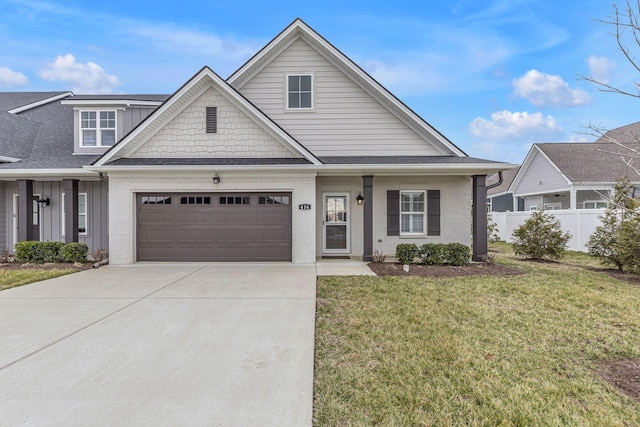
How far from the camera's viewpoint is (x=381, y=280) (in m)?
7.53

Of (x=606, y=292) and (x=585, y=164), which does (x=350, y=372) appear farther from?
(x=585, y=164)

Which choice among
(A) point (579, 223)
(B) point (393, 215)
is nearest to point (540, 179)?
(A) point (579, 223)

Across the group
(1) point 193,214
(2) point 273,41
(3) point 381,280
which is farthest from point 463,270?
(2) point 273,41

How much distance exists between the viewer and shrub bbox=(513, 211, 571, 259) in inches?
416

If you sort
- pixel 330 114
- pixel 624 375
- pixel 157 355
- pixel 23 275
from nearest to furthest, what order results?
1. pixel 624 375
2. pixel 157 355
3. pixel 23 275
4. pixel 330 114

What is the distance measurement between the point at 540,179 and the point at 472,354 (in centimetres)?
2051

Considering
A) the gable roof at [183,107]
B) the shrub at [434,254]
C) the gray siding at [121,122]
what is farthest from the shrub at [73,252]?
the shrub at [434,254]

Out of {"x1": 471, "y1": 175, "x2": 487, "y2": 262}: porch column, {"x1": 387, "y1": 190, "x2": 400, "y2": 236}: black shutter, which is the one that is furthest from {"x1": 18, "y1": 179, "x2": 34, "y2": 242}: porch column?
{"x1": 471, "y1": 175, "x2": 487, "y2": 262}: porch column

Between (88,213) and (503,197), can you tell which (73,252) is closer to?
(88,213)

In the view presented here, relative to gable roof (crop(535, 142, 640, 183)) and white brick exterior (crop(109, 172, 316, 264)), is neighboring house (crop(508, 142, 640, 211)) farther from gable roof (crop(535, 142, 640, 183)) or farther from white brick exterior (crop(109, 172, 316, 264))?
white brick exterior (crop(109, 172, 316, 264))

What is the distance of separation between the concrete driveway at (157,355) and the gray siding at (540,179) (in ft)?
59.7

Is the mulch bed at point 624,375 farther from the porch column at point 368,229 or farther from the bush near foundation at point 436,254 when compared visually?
the porch column at point 368,229

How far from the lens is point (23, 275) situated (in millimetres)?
8047

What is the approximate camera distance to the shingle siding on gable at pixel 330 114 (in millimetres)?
11234
